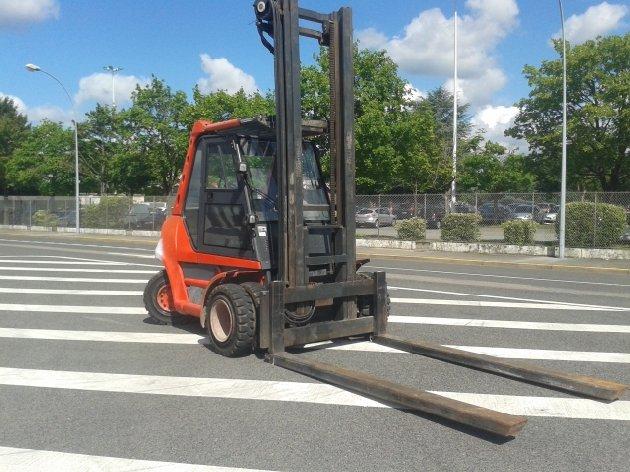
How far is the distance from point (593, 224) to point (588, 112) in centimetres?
953

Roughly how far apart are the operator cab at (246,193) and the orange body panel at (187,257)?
75 millimetres

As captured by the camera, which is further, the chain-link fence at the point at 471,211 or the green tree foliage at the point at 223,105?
the green tree foliage at the point at 223,105

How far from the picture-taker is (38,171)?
53406 mm

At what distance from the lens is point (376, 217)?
87.8ft

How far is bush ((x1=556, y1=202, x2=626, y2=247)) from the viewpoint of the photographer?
20.8 meters

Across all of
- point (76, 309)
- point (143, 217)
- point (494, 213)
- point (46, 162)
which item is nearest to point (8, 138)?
point (46, 162)

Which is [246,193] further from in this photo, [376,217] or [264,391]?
[376,217]

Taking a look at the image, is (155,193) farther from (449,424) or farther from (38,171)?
(449,424)

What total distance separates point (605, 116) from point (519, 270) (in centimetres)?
1347

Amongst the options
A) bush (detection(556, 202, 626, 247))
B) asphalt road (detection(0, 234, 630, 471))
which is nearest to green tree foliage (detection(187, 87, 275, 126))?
bush (detection(556, 202, 626, 247))

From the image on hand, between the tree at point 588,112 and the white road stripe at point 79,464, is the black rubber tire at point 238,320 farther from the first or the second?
the tree at point 588,112

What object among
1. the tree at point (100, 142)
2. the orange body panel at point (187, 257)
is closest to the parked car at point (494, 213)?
the orange body panel at point (187, 257)

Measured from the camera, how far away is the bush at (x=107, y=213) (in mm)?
37156

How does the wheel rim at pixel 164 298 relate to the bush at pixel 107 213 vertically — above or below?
below
